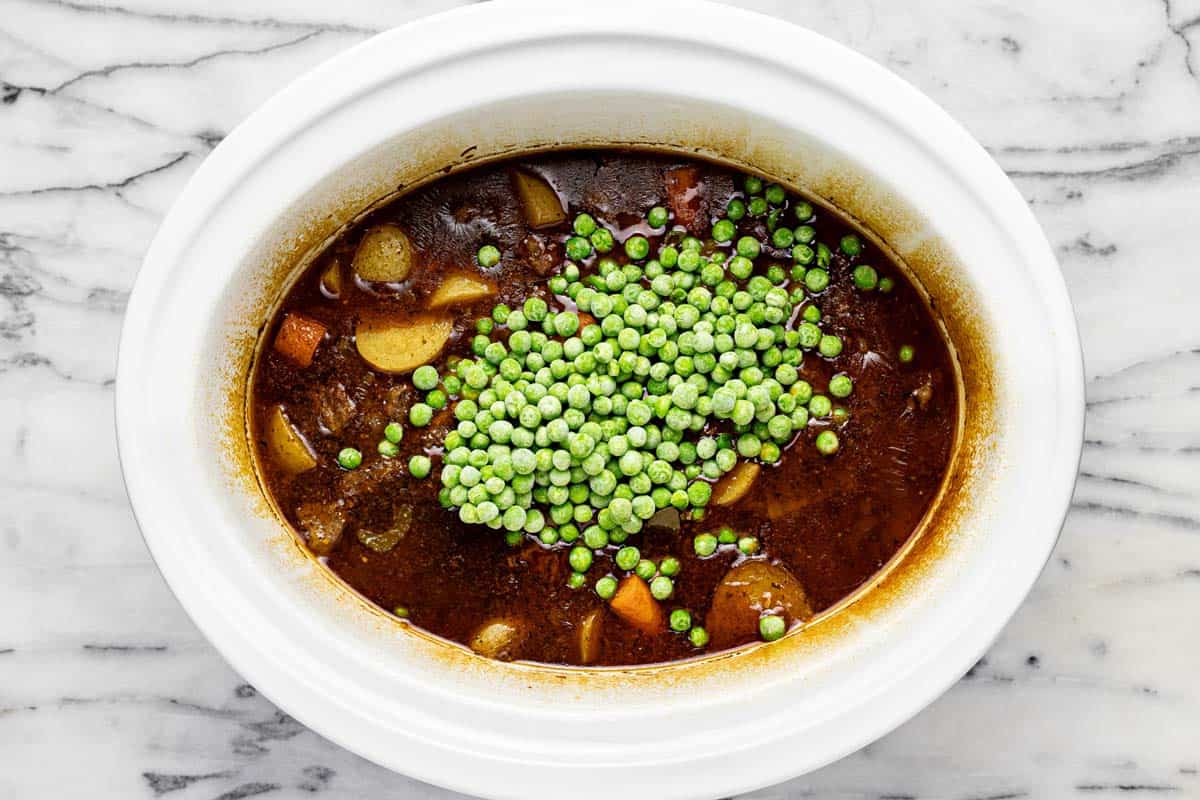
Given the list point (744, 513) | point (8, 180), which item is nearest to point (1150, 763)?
point (744, 513)

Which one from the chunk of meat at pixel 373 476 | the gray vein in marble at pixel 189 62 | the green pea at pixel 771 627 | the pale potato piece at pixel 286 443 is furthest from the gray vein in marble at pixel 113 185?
the green pea at pixel 771 627

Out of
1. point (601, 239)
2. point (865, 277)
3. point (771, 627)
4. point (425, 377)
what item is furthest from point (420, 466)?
point (865, 277)

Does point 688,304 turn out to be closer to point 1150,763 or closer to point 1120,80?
point 1120,80

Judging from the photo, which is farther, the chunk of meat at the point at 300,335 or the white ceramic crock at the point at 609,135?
the chunk of meat at the point at 300,335

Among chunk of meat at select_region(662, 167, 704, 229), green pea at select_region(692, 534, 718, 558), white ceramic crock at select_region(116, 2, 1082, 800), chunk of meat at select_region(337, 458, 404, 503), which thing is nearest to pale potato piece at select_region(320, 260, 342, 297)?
white ceramic crock at select_region(116, 2, 1082, 800)

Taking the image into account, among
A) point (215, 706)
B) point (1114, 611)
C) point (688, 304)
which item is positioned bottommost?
point (215, 706)

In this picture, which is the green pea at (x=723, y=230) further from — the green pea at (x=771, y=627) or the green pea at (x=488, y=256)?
the green pea at (x=771, y=627)

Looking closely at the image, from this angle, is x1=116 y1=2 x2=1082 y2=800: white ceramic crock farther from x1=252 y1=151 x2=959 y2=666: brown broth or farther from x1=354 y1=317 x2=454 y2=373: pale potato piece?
x1=354 y1=317 x2=454 y2=373: pale potato piece
